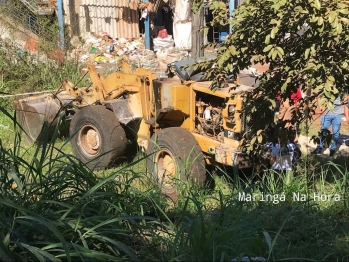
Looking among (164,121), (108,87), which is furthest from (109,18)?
(164,121)

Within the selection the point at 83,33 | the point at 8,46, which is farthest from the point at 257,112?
the point at 83,33

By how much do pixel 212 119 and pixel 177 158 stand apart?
826mm

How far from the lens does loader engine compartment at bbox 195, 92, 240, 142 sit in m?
7.25

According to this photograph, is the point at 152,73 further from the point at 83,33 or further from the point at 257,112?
the point at 83,33

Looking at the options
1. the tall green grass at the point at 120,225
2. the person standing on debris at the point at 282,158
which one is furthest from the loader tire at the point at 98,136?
the tall green grass at the point at 120,225

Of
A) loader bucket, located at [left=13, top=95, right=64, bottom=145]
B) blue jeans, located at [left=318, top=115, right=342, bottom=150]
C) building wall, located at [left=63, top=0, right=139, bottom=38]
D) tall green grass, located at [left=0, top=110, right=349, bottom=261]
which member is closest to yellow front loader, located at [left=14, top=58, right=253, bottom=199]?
loader bucket, located at [left=13, top=95, right=64, bottom=145]

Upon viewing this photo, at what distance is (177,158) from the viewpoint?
281 inches

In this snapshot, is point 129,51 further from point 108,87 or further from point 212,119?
Answer: point 212,119

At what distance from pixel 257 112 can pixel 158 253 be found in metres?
2.50

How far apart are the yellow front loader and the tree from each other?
1.92ft

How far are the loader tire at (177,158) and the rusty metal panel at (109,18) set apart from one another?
429 inches

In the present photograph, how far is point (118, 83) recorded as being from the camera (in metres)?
8.92

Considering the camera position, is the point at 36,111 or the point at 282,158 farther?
the point at 36,111

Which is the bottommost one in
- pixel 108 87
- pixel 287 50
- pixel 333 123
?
pixel 333 123
